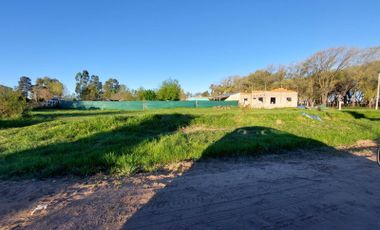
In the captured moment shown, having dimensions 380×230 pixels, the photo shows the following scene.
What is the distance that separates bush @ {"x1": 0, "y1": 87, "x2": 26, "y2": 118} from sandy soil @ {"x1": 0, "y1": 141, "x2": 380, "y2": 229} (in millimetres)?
15509

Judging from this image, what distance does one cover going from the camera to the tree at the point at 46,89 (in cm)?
5361

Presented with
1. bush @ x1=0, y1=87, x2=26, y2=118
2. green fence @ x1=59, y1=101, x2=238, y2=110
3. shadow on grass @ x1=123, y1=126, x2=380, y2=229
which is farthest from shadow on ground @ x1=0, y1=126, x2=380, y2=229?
green fence @ x1=59, y1=101, x2=238, y2=110

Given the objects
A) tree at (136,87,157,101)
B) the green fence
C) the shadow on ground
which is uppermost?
tree at (136,87,157,101)

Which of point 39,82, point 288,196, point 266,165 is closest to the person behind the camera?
point 288,196

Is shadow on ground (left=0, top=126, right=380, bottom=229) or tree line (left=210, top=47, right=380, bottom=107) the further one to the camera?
tree line (left=210, top=47, right=380, bottom=107)

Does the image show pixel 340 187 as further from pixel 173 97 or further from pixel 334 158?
pixel 173 97

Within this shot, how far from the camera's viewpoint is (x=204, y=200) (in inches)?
133

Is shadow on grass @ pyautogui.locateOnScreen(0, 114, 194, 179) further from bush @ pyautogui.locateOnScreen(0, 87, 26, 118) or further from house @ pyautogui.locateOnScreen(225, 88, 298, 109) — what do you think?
house @ pyautogui.locateOnScreen(225, 88, 298, 109)

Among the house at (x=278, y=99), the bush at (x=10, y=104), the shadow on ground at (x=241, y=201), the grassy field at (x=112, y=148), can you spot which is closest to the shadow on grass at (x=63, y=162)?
the grassy field at (x=112, y=148)

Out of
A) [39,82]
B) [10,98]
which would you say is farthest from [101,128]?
[39,82]

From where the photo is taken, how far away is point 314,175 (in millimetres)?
4641

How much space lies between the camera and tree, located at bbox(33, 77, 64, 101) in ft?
176

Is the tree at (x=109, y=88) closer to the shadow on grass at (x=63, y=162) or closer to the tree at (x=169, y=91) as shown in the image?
the tree at (x=169, y=91)

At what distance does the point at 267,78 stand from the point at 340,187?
6173cm
